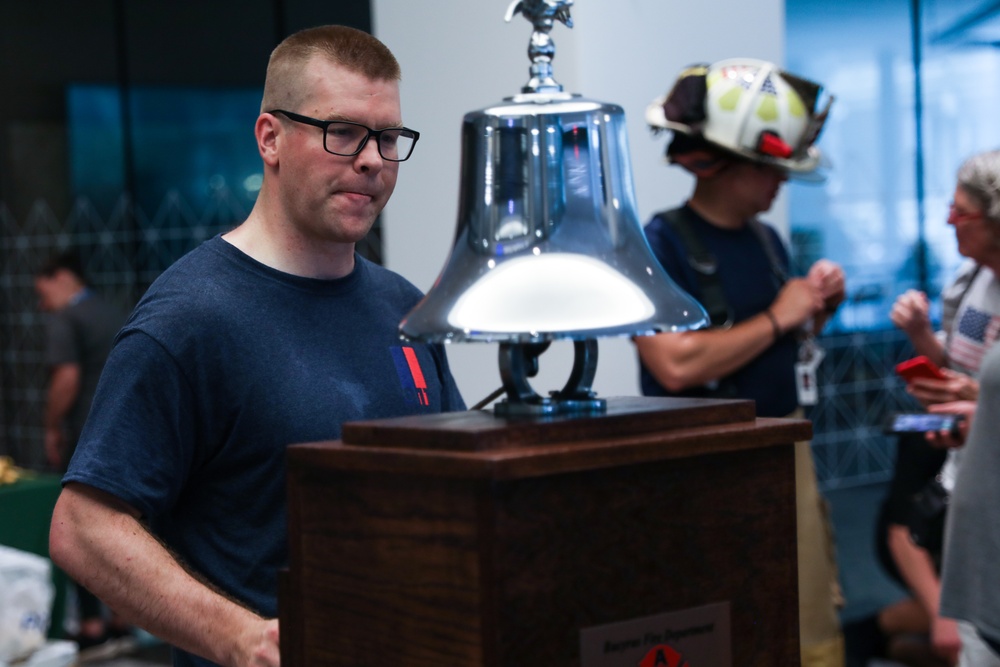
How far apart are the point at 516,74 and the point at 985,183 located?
3.39 ft

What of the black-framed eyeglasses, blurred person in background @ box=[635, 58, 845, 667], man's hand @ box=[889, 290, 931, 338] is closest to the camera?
the black-framed eyeglasses

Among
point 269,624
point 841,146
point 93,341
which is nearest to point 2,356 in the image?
point 93,341

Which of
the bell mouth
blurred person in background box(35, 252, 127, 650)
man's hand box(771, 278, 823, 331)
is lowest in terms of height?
blurred person in background box(35, 252, 127, 650)

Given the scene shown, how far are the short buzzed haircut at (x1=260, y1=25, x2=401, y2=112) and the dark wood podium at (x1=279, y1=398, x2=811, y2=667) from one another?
58 cm

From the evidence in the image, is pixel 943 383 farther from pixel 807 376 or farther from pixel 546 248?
pixel 546 248

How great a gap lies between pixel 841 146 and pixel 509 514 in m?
5.90

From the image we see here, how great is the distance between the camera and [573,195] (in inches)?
39.7

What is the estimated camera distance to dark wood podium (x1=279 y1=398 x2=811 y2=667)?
2.85ft

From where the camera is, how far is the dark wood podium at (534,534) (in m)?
0.87

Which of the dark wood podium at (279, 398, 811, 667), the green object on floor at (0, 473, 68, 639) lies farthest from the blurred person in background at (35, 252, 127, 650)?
the dark wood podium at (279, 398, 811, 667)

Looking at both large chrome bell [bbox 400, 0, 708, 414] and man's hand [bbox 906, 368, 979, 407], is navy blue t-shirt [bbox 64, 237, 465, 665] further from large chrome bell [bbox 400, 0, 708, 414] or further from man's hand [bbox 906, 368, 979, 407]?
man's hand [bbox 906, 368, 979, 407]

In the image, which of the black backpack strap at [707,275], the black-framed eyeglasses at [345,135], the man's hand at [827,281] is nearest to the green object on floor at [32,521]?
the black backpack strap at [707,275]

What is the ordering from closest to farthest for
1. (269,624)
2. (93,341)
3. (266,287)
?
(269,624) → (266,287) → (93,341)

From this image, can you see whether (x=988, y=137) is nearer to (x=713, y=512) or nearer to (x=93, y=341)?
(x=93, y=341)
